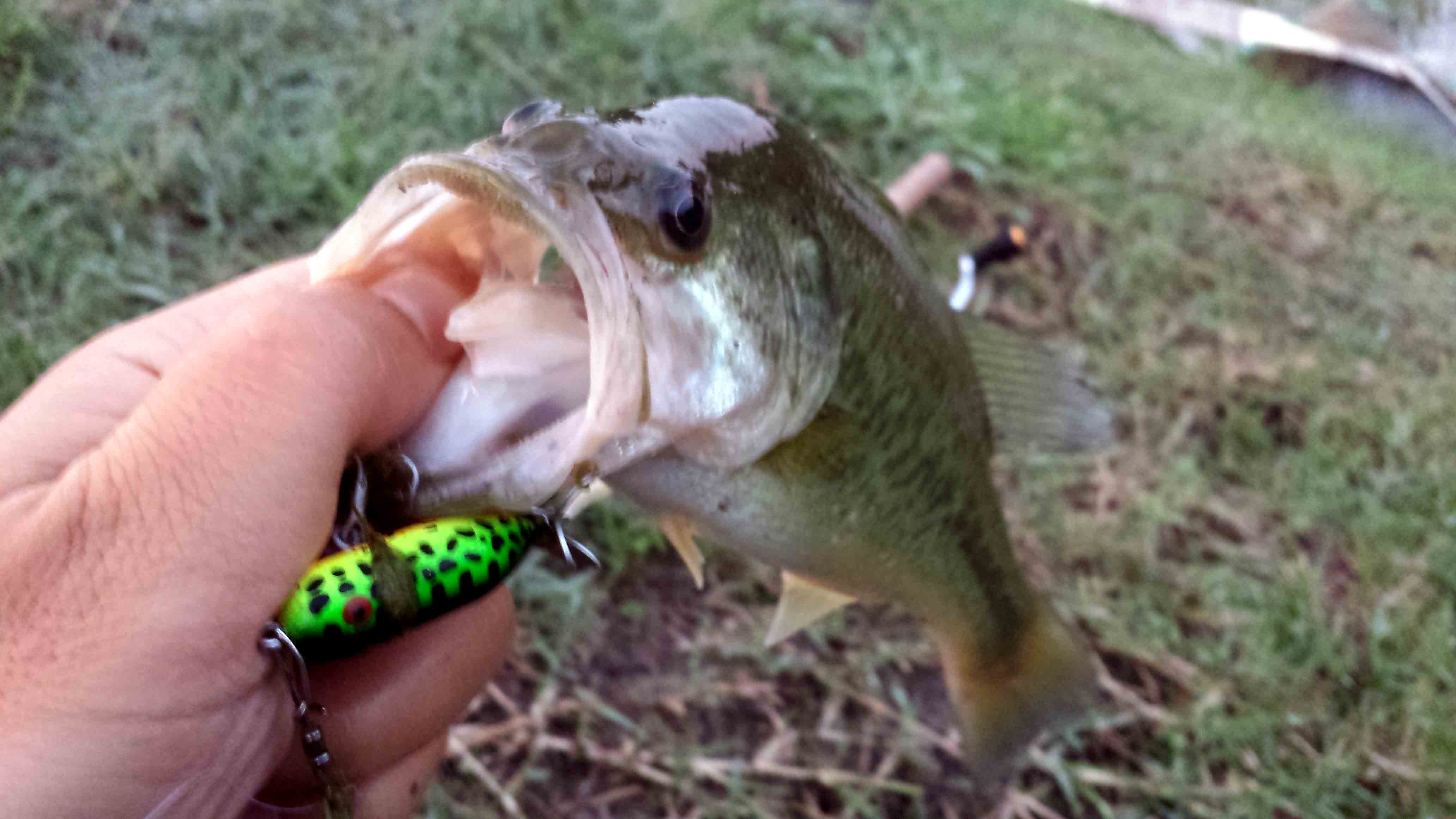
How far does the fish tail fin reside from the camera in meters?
1.80

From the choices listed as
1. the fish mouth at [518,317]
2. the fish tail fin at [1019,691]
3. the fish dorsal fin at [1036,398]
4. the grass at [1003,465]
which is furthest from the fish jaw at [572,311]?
the grass at [1003,465]

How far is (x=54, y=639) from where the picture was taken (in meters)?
0.73

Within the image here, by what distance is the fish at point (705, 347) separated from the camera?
866mm

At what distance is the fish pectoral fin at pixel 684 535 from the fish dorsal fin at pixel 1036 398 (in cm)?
66

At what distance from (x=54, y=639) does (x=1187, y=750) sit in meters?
2.32

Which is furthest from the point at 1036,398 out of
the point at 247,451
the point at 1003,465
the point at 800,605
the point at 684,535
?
the point at 247,451

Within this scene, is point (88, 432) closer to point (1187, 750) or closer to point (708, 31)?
point (1187, 750)

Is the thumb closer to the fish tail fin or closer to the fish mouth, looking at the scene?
the fish mouth

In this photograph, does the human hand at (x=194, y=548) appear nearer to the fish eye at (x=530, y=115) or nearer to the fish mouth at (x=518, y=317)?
the fish mouth at (x=518, y=317)

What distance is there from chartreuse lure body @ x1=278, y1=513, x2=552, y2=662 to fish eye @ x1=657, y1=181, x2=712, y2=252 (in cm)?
35

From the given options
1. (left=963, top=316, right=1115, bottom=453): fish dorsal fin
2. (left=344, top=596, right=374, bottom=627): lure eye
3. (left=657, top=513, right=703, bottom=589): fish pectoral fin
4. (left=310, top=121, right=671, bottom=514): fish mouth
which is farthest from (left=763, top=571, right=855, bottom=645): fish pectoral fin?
(left=344, top=596, right=374, bottom=627): lure eye

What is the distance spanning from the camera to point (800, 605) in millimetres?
1565

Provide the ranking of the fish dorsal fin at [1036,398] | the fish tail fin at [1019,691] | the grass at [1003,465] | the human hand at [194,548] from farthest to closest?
the grass at [1003,465] < the fish tail fin at [1019,691] < the fish dorsal fin at [1036,398] < the human hand at [194,548]

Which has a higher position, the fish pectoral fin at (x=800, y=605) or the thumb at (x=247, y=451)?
the thumb at (x=247, y=451)
